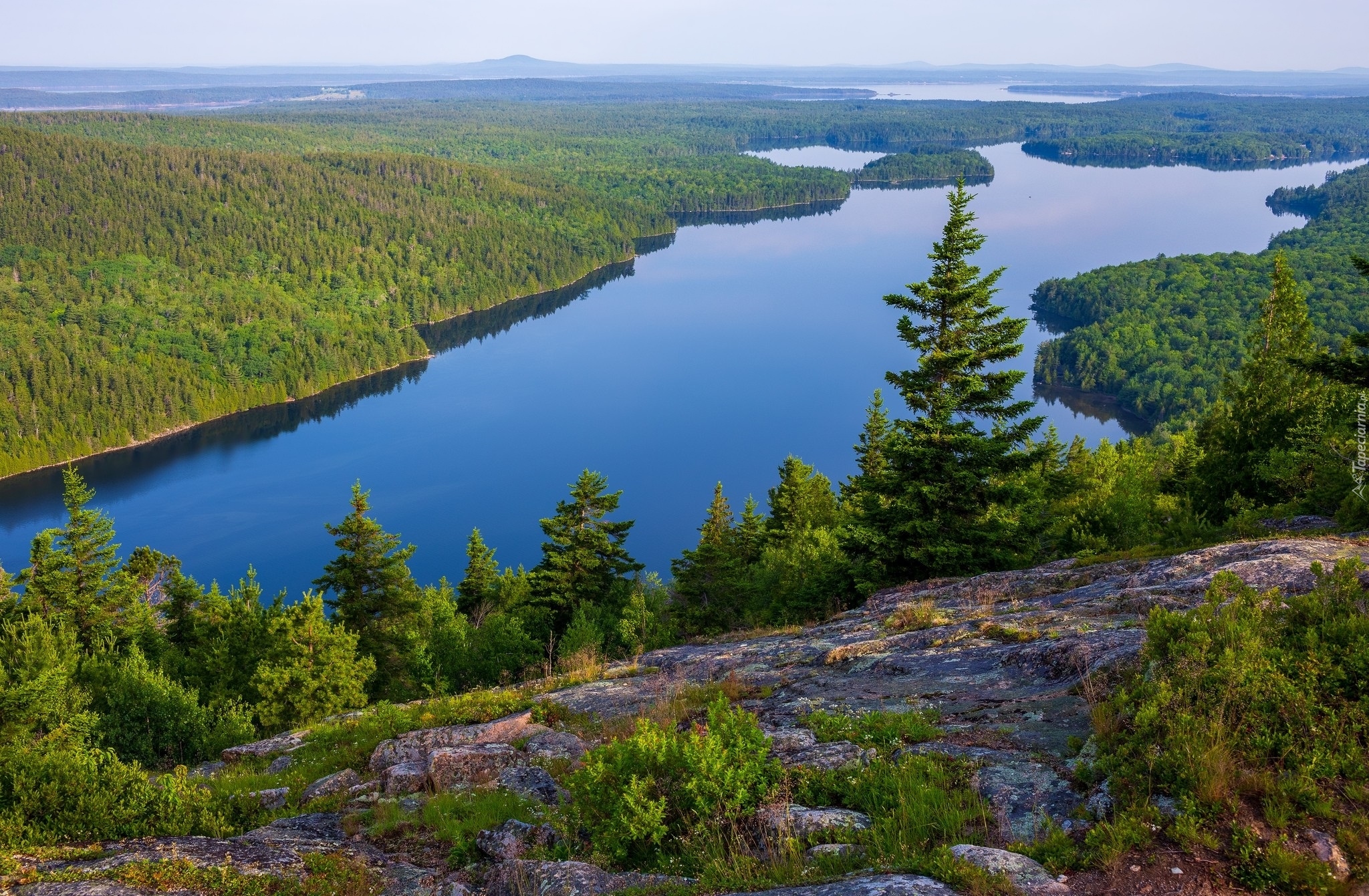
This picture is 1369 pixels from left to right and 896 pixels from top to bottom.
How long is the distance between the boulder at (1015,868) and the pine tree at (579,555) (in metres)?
29.0

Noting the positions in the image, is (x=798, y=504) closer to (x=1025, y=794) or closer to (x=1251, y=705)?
(x=1025, y=794)

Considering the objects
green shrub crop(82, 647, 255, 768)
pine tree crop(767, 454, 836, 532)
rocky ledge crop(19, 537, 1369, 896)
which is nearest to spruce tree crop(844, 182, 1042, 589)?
rocky ledge crop(19, 537, 1369, 896)

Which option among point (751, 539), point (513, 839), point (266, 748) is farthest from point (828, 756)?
point (751, 539)

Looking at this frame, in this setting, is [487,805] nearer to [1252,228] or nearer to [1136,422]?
[1136,422]

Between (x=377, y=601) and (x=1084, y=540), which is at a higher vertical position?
(x=1084, y=540)

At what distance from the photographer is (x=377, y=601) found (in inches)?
1321

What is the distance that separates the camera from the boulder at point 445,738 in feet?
43.0

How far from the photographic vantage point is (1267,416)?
28.3 metres

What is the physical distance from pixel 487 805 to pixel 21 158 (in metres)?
230

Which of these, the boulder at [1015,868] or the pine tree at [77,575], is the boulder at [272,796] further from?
the pine tree at [77,575]

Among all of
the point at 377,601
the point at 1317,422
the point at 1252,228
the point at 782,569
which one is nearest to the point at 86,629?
the point at 377,601

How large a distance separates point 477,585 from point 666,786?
123ft

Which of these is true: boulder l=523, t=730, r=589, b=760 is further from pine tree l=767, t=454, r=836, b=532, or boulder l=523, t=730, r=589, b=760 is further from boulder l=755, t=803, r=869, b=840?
pine tree l=767, t=454, r=836, b=532

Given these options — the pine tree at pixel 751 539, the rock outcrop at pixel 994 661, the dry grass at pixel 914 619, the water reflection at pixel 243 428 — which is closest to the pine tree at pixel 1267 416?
the rock outcrop at pixel 994 661
